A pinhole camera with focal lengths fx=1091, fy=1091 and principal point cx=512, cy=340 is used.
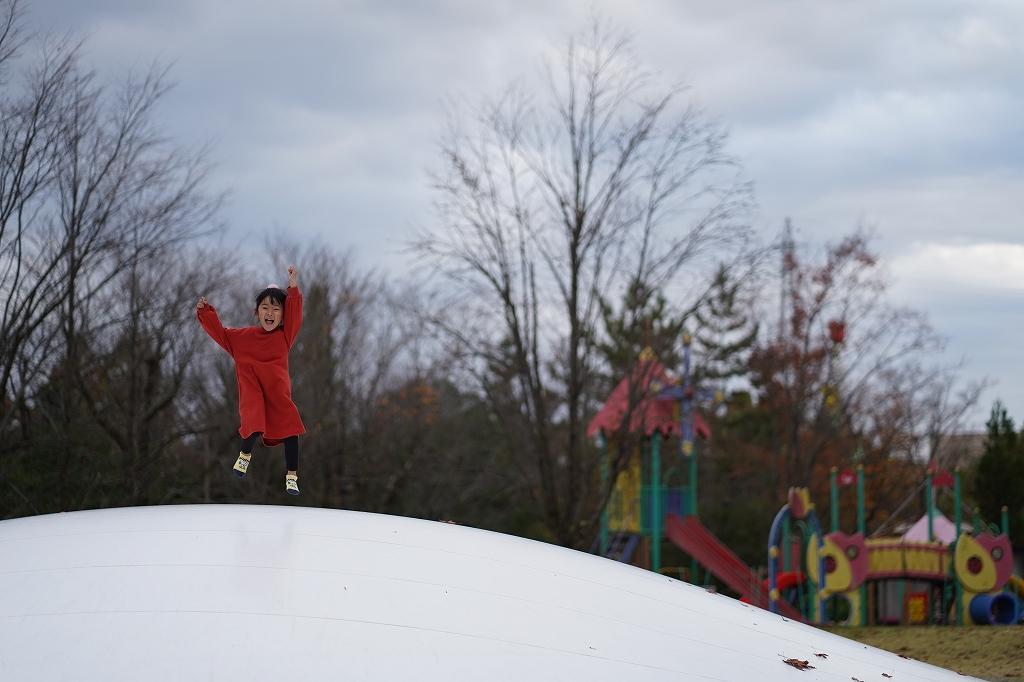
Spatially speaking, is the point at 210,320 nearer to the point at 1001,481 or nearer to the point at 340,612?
the point at 340,612

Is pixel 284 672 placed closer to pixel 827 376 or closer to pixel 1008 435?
pixel 1008 435

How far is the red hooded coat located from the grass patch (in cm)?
774

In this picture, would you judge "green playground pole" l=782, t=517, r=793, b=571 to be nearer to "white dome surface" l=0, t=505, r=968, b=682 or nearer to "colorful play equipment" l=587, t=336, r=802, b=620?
"colorful play equipment" l=587, t=336, r=802, b=620

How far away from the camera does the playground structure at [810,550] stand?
770 inches

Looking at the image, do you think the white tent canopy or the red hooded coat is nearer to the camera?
the red hooded coat

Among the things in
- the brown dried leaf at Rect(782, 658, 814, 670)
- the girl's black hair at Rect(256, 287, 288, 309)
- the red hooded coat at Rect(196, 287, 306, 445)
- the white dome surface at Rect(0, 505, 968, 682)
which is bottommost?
the brown dried leaf at Rect(782, 658, 814, 670)

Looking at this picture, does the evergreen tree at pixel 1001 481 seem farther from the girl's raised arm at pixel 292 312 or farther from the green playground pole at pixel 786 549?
the girl's raised arm at pixel 292 312

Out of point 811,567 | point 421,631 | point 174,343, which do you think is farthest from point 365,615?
point 174,343

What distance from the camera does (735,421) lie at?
134 feet

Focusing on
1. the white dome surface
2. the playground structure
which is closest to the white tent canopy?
the playground structure

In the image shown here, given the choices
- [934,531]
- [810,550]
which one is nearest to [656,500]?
[810,550]

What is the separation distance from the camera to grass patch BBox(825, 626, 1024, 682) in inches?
464

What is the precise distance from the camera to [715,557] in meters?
22.7

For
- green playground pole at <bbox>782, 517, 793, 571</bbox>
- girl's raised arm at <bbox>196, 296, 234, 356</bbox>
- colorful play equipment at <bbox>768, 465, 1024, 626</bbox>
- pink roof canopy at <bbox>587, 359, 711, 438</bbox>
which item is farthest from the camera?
pink roof canopy at <bbox>587, 359, 711, 438</bbox>
